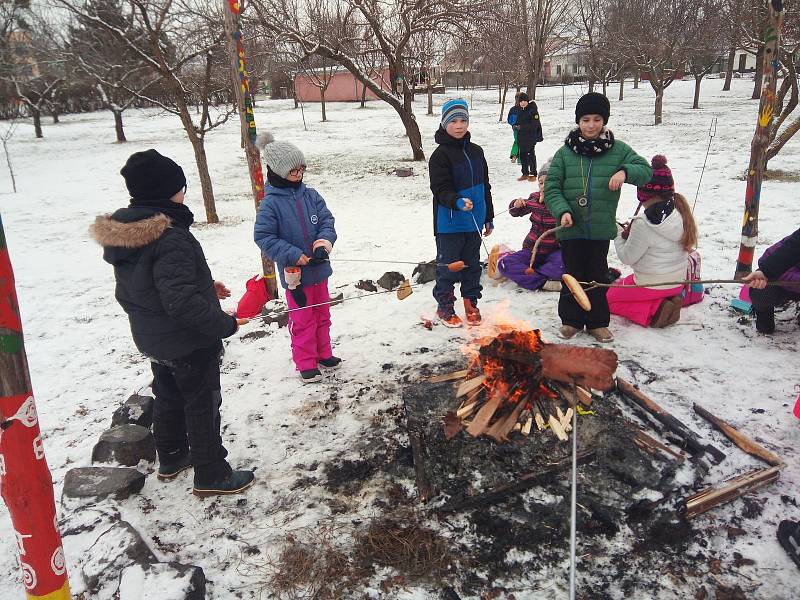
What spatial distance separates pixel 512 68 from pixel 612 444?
23750 mm

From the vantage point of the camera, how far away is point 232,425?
376cm

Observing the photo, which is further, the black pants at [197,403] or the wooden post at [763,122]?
the wooden post at [763,122]

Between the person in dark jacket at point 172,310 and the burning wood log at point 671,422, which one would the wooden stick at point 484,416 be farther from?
the person in dark jacket at point 172,310

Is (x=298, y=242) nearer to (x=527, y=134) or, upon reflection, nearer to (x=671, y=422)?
(x=671, y=422)

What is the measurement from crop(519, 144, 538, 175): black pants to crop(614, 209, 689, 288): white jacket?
28.6 feet

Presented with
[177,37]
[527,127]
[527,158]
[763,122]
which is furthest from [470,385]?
[527,127]

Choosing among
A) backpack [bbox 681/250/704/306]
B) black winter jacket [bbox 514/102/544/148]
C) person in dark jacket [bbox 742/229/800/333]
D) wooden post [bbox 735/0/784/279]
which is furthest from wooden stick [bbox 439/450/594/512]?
black winter jacket [bbox 514/102/544/148]

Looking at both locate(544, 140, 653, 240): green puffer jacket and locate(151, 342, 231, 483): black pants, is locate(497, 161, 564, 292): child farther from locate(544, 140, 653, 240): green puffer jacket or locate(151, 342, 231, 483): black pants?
locate(151, 342, 231, 483): black pants

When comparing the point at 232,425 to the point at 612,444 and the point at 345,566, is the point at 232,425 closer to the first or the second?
the point at 345,566

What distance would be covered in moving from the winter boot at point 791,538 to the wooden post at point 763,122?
Answer: 3.35 m

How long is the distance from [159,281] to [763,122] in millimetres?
5184

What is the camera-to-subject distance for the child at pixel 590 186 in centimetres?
407

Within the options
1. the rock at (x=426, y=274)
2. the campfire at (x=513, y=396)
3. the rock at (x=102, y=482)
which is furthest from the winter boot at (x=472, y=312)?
the rock at (x=102, y=482)

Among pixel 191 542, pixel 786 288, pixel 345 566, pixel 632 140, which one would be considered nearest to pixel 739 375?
pixel 786 288
